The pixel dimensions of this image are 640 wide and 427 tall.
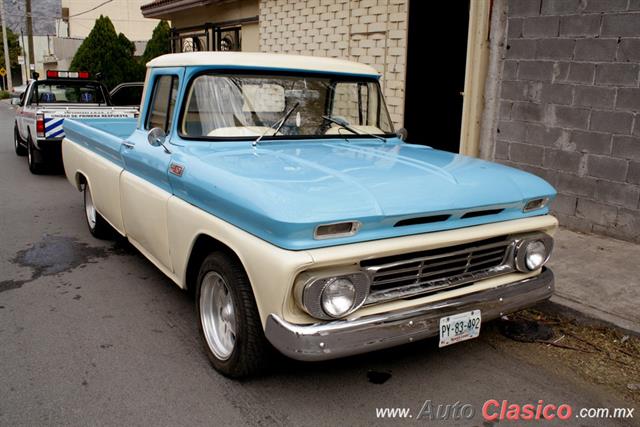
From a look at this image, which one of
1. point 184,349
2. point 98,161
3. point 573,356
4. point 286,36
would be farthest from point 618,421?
point 286,36

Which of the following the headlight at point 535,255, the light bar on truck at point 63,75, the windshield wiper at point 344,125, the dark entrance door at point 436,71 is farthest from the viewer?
the light bar on truck at point 63,75

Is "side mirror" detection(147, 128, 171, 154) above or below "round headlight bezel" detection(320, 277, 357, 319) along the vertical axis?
above

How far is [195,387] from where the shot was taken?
3332mm

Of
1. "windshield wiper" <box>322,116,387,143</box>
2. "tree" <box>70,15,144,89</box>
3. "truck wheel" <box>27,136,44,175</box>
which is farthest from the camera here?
"tree" <box>70,15,144,89</box>

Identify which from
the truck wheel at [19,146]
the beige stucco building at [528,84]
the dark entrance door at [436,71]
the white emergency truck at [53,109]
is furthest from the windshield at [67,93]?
the dark entrance door at [436,71]

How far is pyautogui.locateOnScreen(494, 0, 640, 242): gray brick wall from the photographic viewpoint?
5.70m

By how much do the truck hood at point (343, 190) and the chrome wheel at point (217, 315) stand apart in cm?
46

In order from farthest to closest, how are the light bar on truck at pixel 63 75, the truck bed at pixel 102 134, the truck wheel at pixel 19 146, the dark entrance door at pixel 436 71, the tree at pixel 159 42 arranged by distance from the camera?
Answer: the tree at pixel 159 42, the truck wheel at pixel 19 146, the light bar on truck at pixel 63 75, the dark entrance door at pixel 436 71, the truck bed at pixel 102 134

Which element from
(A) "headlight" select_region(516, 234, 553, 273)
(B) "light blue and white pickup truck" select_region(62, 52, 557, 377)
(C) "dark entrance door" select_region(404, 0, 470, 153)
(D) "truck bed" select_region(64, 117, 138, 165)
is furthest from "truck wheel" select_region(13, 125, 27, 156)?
(A) "headlight" select_region(516, 234, 553, 273)

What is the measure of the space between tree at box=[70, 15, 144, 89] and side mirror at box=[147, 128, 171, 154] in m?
25.1

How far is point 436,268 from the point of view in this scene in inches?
126

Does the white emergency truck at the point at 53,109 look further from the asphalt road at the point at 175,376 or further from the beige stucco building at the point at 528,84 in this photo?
the asphalt road at the point at 175,376

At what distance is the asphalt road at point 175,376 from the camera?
3090mm

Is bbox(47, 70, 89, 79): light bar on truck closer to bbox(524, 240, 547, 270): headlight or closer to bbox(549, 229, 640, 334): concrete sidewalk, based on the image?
bbox(549, 229, 640, 334): concrete sidewalk
